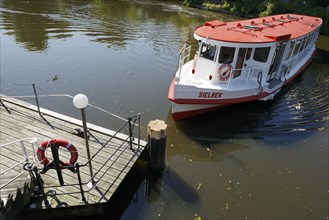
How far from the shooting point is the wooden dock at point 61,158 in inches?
253

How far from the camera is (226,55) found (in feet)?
37.6

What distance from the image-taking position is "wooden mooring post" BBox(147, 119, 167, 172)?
8.02 meters

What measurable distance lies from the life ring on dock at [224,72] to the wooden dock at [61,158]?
15.7 ft

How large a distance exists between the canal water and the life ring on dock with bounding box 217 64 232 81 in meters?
1.71

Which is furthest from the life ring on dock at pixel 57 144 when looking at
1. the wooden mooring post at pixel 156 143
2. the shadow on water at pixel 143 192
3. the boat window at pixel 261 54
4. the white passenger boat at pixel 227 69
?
the boat window at pixel 261 54

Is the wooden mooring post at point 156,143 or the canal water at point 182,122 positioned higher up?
the wooden mooring post at point 156,143

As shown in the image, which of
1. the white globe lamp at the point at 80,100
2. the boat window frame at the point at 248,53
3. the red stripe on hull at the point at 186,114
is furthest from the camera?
the boat window frame at the point at 248,53

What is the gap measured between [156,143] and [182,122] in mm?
3560

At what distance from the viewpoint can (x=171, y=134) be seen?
35.6 ft

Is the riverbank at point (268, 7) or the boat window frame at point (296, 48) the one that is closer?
the boat window frame at point (296, 48)

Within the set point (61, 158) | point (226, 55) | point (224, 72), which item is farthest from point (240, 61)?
point (61, 158)

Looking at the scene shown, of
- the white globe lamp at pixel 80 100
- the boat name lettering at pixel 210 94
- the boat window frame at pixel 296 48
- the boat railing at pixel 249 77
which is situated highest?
the white globe lamp at pixel 80 100

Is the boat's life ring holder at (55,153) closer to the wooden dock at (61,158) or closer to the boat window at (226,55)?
the wooden dock at (61,158)

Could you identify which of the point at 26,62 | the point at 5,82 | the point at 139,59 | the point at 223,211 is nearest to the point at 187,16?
the point at 139,59
